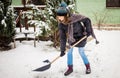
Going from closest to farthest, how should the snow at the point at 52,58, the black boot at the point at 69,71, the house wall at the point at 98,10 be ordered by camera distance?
1. the black boot at the point at 69,71
2. the snow at the point at 52,58
3. the house wall at the point at 98,10

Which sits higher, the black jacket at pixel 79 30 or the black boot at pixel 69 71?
the black jacket at pixel 79 30

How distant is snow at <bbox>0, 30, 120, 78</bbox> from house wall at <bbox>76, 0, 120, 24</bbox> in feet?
10.8

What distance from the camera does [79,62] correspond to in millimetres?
7812

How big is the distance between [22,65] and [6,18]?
79.2 inches

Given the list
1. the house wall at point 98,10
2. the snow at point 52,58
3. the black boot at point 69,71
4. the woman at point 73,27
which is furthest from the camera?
the house wall at point 98,10

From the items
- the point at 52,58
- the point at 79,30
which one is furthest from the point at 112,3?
the point at 79,30

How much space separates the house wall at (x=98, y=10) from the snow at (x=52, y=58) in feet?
10.8

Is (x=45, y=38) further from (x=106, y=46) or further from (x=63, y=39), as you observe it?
(x=63, y=39)

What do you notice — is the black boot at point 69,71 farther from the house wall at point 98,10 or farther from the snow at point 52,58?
the house wall at point 98,10

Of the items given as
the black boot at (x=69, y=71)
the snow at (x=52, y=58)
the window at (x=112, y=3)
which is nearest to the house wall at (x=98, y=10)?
the window at (x=112, y=3)

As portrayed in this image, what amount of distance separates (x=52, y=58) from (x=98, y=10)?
6.18 meters

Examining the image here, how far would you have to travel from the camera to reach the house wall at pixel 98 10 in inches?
537

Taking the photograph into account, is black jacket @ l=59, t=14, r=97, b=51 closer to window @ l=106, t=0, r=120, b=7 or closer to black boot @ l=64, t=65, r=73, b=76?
black boot @ l=64, t=65, r=73, b=76

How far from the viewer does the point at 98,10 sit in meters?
13.8
